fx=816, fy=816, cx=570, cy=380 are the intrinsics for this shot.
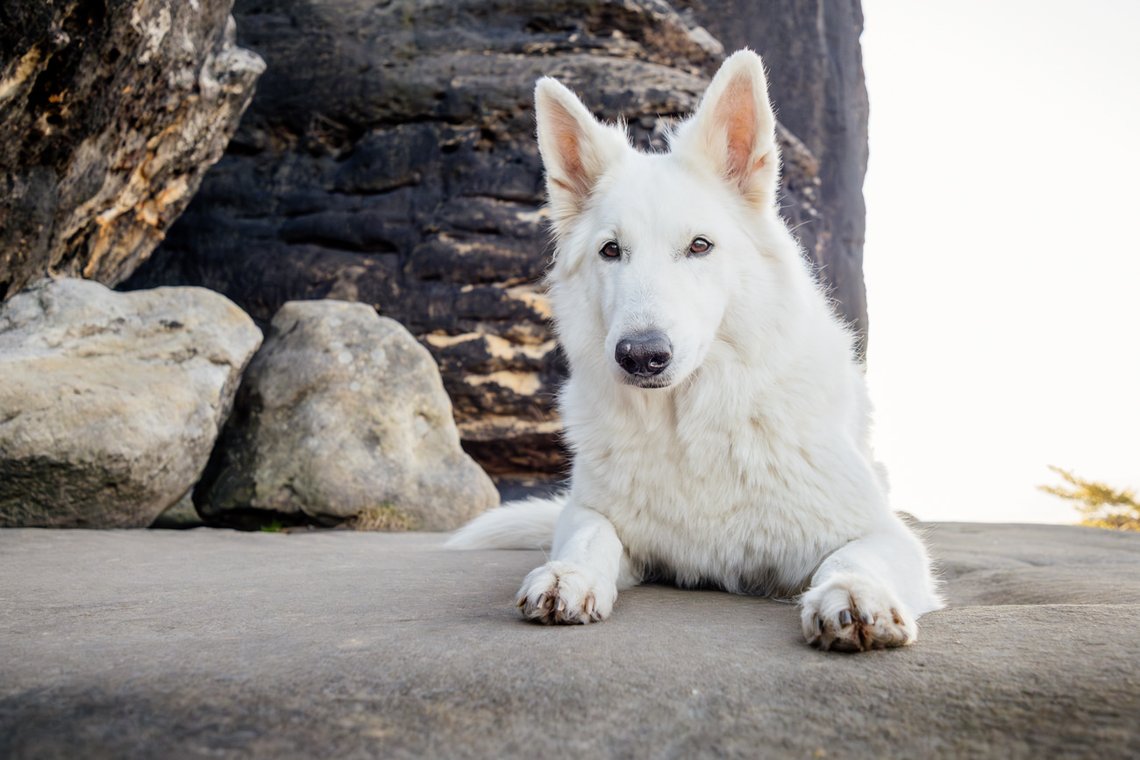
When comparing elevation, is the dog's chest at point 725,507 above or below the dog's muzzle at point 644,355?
below

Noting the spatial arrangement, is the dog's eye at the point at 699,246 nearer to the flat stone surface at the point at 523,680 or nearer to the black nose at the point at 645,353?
the black nose at the point at 645,353

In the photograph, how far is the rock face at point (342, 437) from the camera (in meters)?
5.86

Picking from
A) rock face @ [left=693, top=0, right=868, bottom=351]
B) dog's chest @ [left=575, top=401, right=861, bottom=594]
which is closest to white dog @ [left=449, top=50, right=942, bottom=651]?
dog's chest @ [left=575, top=401, right=861, bottom=594]

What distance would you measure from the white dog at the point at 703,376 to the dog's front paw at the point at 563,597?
2 cm

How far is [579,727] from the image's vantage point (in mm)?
1361

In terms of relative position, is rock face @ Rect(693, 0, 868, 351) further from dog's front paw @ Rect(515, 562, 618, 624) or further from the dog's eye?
dog's front paw @ Rect(515, 562, 618, 624)

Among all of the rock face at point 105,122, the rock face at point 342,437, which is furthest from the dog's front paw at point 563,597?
the rock face at point 105,122

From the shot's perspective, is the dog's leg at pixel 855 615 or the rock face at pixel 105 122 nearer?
the dog's leg at pixel 855 615

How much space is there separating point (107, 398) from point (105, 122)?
6.45 feet

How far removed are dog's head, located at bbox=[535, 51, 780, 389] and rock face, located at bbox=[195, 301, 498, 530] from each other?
3.06 m

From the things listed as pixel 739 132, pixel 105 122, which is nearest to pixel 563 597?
pixel 739 132

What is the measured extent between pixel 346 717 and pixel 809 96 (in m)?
11.7

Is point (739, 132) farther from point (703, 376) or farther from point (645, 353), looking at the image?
point (645, 353)

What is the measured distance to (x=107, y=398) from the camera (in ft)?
15.9
